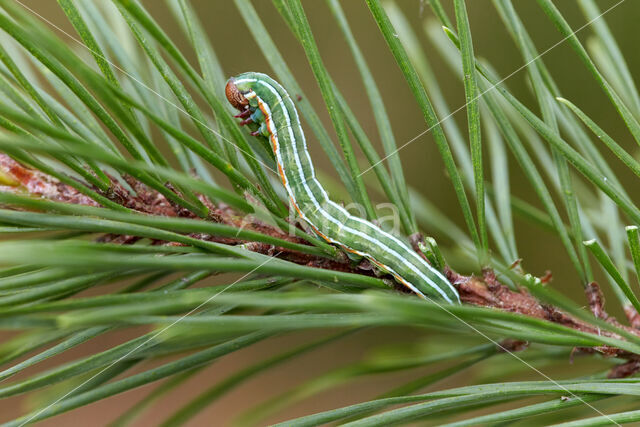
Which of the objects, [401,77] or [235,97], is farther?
[401,77]

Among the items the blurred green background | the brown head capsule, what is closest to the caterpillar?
the brown head capsule

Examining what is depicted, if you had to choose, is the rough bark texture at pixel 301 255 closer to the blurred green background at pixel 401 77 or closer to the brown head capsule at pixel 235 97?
the brown head capsule at pixel 235 97

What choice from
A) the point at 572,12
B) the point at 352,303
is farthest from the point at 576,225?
the point at 572,12

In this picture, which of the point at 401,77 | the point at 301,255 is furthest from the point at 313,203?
the point at 401,77

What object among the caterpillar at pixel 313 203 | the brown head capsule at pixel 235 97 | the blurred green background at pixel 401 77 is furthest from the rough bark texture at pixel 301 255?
the blurred green background at pixel 401 77

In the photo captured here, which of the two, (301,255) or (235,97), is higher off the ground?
(235,97)

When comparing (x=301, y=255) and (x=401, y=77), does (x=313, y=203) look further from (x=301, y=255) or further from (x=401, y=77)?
(x=401, y=77)
